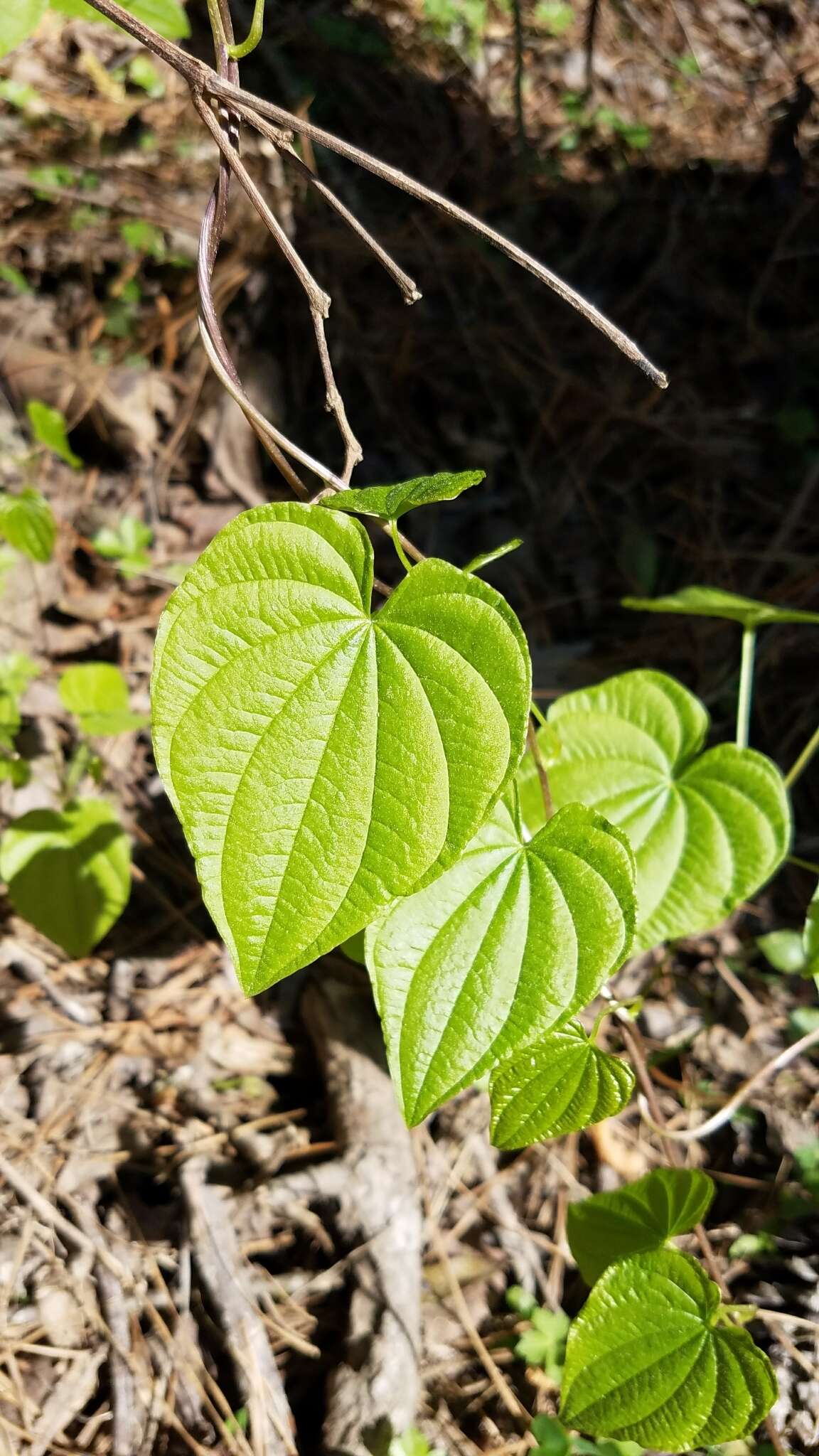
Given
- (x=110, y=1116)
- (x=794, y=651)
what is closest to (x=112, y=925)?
(x=110, y=1116)

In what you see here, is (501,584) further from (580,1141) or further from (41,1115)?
(41,1115)

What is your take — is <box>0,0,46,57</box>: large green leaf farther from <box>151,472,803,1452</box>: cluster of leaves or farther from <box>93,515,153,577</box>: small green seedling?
<box>93,515,153,577</box>: small green seedling

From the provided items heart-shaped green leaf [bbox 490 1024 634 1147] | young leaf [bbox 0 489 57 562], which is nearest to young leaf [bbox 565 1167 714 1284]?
heart-shaped green leaf [bbox 490 1024 634 1147]

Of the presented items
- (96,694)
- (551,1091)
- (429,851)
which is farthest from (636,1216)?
(96,694)

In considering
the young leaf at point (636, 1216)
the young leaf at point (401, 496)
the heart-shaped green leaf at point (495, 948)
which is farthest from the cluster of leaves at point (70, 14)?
the young leaf at point (636, 1216)

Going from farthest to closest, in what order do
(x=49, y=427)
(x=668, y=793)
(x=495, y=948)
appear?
(x=49, y=427)
(x=668, y=793)
(x=495, y=948)

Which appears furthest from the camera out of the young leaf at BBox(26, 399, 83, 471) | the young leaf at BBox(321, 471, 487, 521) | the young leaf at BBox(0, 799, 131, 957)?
the young leaf at BBox(26, 399, 83, 471)

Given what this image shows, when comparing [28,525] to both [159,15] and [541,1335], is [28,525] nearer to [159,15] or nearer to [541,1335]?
[159,15]

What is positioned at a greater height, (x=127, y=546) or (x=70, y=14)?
(x=70, y=14)
